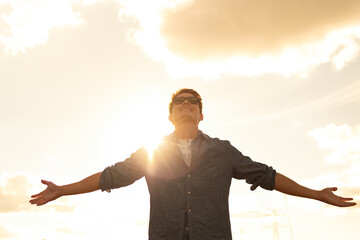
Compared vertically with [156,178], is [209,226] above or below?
below

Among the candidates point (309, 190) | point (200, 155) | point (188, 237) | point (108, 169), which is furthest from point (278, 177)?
point (108, 169)

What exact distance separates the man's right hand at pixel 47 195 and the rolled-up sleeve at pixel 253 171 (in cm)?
328

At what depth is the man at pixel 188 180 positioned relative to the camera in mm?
6715

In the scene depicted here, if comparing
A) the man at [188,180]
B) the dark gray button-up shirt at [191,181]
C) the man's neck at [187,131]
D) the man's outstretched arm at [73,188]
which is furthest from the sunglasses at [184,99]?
the man's outstretched arm at [73,188]

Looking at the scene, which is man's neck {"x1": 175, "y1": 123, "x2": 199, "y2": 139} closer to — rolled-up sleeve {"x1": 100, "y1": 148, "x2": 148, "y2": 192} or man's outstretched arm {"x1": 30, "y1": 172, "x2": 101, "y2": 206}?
rolled-up sleeve {"x1": 100, "y1": 148, "x2": 148, "y2": 192}

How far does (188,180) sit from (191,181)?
0.05 metres

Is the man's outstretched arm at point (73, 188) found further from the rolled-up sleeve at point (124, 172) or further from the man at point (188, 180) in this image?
the rolled-up sleeve at point (124, 172)

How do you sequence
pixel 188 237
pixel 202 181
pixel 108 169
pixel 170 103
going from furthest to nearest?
pixel 170 103 → pixel 108 169 → pixel 202 181 → pixel 188 237

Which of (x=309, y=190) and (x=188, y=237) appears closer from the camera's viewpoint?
(x=188, y=237)

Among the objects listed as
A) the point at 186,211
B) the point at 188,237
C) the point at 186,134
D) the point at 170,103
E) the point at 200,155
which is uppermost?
the point at 170,103

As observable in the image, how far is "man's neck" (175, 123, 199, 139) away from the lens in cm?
768

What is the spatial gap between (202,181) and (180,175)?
0.39m

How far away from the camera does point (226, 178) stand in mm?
7344

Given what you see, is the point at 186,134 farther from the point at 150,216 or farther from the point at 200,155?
the point at 150,216
